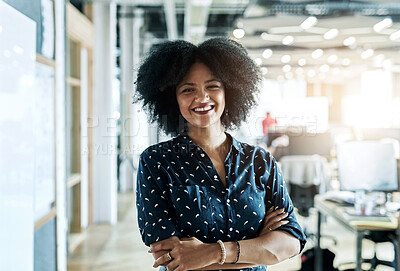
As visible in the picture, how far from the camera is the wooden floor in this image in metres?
4.05

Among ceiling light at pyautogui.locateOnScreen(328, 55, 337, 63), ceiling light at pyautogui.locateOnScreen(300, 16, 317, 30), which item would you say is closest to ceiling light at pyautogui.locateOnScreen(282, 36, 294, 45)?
ceiling light at pyautogui.locateOnScreen(300, 16, 317, 30)

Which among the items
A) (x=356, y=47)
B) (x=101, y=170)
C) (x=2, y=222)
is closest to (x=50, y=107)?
(x=2, y=222)

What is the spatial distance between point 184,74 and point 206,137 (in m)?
0.26

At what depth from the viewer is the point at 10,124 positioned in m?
1.87

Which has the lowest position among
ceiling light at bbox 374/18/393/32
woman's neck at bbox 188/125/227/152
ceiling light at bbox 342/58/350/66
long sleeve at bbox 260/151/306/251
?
long sleeve at bbox 260/151/306/251

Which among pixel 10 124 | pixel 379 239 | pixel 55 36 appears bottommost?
pixel 379 239

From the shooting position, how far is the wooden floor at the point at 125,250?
405 centimetres

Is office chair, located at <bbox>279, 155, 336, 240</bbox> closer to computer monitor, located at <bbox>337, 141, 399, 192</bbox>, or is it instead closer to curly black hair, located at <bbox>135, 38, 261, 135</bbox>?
computer monitor, located at <bbox>337, 141, 399, 192</bbox>

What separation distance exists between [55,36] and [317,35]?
276 inches

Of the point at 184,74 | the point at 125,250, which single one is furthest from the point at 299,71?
the point at 184,74

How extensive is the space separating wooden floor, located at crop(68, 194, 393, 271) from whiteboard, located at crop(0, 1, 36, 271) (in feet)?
6.78

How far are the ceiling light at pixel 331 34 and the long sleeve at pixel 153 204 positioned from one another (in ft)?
23.3

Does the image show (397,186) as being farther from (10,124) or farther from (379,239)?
(10,124)

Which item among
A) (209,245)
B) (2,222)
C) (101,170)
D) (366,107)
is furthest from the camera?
(366,107)
